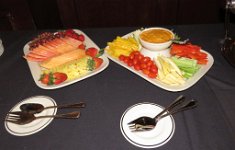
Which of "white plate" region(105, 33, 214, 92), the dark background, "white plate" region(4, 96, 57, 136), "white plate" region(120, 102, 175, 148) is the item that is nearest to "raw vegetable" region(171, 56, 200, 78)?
"white plate" region(105, 33, 214, 92)

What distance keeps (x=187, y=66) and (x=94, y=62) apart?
0.46 meters

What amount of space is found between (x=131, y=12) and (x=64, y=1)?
69 centimetres

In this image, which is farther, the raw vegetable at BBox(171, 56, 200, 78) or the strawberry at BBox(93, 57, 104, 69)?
the strawberry at BBox(93, 57, 104, 69)

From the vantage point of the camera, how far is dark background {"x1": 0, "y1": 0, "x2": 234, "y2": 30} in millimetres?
2279

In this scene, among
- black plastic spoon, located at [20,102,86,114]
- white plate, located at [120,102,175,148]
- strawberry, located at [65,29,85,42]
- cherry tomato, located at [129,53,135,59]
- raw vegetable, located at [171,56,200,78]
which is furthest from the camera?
strawberry, located at [65,29,85,42]

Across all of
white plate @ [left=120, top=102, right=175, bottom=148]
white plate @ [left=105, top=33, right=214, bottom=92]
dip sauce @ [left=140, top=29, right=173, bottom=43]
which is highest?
dip sauce @ [left=140, top=29, right=173, bottom=43]

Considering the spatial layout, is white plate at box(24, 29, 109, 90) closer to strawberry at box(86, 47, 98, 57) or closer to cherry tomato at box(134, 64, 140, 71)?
strawberry at box(86, 47, 98, 57)

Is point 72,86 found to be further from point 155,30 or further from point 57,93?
point 155,30

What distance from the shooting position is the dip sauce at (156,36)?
1.19 meters

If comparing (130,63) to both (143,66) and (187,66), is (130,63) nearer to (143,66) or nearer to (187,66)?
(143,66)

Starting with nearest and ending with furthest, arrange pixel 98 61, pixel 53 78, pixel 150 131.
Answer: pixel 150 131 → pixel 53 78 → pixel 98 61

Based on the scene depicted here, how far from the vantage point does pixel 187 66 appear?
1.09 metres

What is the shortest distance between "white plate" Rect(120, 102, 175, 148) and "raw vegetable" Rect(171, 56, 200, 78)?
0.26 metres

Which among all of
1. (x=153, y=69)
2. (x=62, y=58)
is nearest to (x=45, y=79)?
(x=62, y=58)
